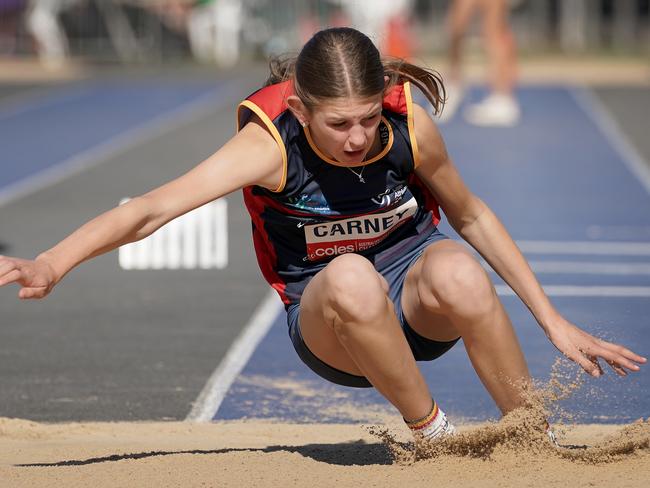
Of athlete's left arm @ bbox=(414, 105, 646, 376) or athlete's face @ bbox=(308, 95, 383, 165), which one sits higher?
athlete's face @ bbox=(308, 95, 383, 165)

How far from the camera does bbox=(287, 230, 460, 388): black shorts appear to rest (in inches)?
173

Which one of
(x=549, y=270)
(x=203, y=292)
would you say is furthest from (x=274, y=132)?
(x=549, y=270)

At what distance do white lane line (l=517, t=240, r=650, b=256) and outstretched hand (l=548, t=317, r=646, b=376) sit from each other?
4.73m

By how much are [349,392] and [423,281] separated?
181 centimetres

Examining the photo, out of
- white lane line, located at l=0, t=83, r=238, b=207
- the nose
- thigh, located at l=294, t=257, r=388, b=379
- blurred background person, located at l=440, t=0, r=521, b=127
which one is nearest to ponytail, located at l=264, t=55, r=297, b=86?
the nose

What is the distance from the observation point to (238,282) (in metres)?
8.08

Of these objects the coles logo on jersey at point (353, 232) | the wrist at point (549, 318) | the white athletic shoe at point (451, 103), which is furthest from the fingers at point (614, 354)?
the white athletic shoe at point (451, 103)

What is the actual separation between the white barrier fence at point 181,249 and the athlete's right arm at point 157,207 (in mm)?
4505

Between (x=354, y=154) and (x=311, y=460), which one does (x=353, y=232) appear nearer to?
(x=354, y=154)

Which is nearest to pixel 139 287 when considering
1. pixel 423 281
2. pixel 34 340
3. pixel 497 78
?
pixel 34 340

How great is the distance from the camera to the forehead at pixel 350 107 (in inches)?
154

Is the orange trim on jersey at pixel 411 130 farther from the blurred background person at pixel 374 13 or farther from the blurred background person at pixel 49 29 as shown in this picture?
the blurred background person at pixel 49 29

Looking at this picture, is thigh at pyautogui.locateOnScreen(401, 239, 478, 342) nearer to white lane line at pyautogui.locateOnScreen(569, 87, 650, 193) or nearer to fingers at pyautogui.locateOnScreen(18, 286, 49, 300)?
fingers at pyautogui.locateOnScreen(18, 286, 49, 300)

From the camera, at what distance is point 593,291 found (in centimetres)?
761
